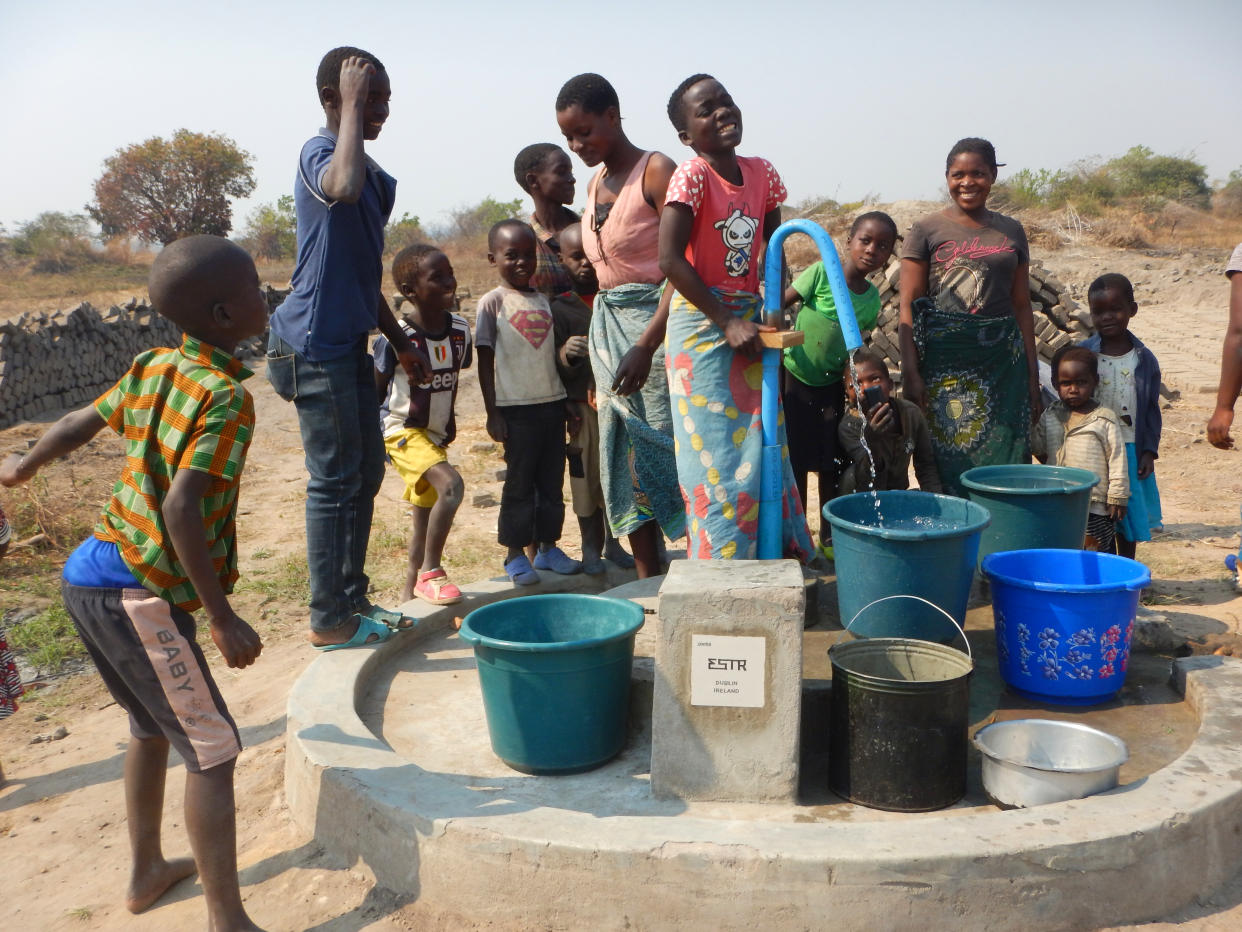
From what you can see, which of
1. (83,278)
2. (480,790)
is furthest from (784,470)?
(83,278)

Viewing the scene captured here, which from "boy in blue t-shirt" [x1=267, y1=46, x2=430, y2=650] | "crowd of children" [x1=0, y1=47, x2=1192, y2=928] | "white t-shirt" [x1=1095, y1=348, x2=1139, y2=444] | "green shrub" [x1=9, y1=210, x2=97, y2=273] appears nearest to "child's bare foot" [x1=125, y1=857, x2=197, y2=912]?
"crowd of children" [x1=0, y1=47, x2=1192, y2=928]

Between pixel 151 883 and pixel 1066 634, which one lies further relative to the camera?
pixel 1066 634

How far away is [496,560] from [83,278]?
72.8 feet

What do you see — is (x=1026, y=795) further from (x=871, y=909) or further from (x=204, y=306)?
(x=204, y=306)

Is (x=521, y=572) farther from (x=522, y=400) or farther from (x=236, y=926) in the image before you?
(x=236, y=926)

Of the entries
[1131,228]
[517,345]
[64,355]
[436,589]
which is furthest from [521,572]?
[1131,228]

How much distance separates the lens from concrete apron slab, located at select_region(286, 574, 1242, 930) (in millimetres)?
2191

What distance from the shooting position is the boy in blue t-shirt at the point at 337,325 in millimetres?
3250

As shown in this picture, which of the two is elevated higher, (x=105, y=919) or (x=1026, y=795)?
(x=1026, y=795)

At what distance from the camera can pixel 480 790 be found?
264 cm

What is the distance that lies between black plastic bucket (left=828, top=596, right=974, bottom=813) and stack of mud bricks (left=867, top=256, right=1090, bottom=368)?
6184mm

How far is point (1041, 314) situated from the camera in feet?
27.9

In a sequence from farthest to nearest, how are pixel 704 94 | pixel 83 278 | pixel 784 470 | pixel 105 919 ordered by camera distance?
pixel 83 278, pixel 784 470, pixel 704 94, pixel 105 919

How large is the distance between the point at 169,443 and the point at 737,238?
1.79 metres
